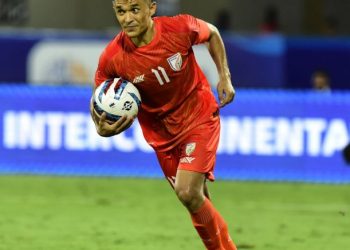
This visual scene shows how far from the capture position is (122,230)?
30.9 feet

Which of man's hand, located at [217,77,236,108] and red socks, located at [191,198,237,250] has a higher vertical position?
man's hand, located at [217,77,236,108]

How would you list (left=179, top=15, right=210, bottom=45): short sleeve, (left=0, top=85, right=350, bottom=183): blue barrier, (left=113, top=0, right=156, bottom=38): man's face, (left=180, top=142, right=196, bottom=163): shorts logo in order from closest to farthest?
1. (left=113, top=0, right=156, bottom=38): man's face
2. (left=180, top=142, right=196, bottom=163): shorts logo
3. (left=179, top=15, right=210, bottom=45): short sleeve
4. (left=0, top=85, right=350, bottom=183): blue barrier

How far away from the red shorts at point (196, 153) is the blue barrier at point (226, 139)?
648 cm

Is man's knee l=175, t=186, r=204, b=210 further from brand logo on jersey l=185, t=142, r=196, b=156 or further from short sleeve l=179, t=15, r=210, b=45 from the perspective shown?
short sleeve l=179, t=15, r=210, b=45

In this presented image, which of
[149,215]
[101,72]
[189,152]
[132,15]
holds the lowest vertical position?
[149,215]

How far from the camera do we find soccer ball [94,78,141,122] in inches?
266

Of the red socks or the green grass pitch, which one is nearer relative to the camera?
the red socks

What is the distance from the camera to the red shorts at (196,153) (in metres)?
6.87

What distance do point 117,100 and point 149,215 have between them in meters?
3.96

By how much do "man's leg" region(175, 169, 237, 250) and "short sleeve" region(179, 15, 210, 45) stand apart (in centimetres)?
96

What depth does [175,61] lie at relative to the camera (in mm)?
6855

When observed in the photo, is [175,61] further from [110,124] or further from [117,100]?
[110,124]

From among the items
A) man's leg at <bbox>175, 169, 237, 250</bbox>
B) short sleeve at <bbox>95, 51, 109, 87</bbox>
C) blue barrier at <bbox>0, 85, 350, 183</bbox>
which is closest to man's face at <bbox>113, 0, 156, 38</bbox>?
short sleeve at <bbox>95, 51, 109, 87</bbox>

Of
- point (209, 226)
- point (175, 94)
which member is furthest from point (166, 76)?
point (209, 226)
